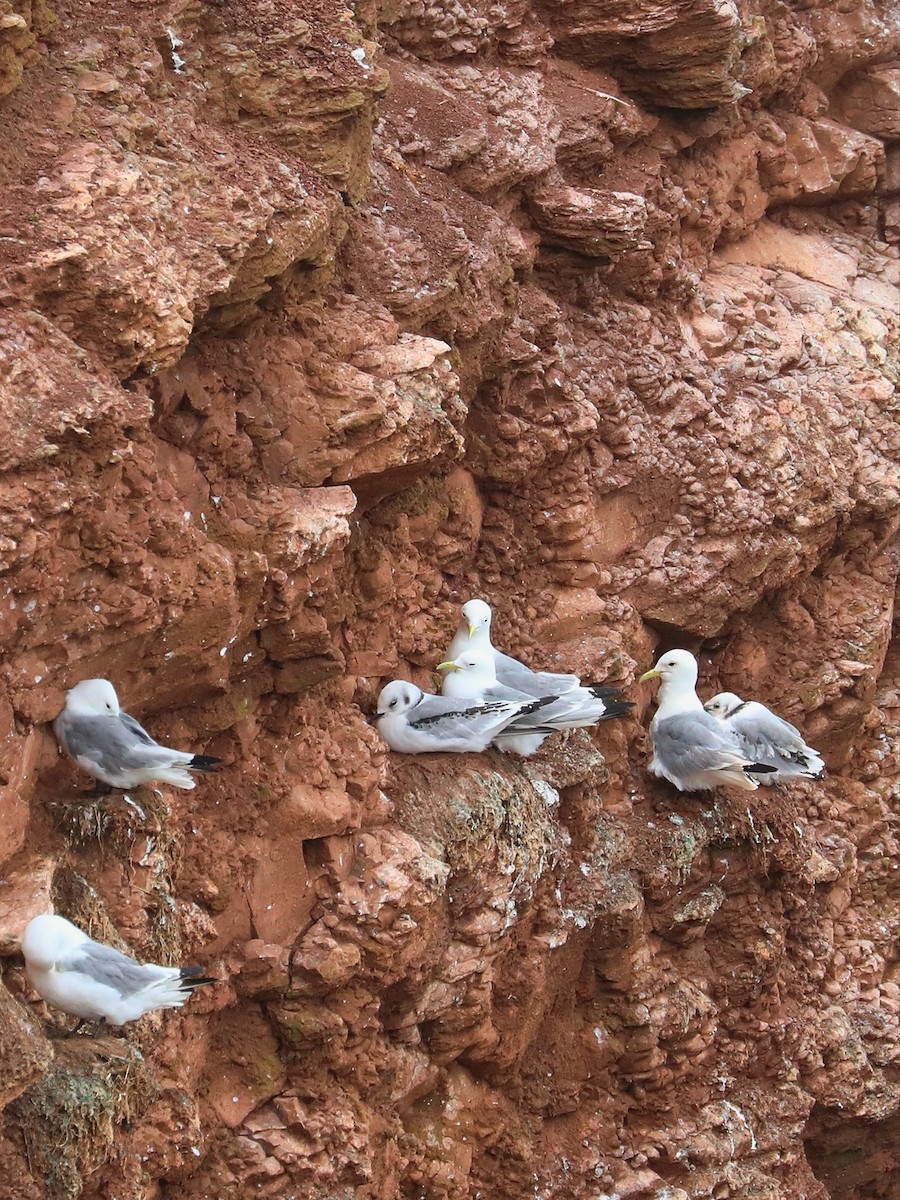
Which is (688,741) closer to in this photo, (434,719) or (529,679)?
(529,679)

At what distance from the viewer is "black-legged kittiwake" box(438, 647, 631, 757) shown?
625 cm

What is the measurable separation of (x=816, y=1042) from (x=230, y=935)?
12.5 feet

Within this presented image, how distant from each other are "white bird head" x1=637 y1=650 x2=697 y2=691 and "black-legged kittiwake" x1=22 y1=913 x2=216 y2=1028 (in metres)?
3.46

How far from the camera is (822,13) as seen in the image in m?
9.03

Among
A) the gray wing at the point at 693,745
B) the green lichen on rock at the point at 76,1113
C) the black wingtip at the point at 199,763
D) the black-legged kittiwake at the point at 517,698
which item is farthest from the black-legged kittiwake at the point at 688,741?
the green lichen on rock at the point at 76,1113

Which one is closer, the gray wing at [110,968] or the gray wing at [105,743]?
the gray wing at [110,968]

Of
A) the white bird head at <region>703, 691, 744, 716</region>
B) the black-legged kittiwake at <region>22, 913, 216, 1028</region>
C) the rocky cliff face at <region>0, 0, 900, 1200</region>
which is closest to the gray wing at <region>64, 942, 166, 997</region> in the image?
the black-legged kittiwake at <region>22, 913, 216, 1028</region>

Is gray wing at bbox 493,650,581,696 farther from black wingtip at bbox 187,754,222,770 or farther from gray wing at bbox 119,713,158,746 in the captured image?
gray wing at bbox 119,713,158,746

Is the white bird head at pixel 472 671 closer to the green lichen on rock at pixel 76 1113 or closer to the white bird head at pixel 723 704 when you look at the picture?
the white bird head at pixel 723 704

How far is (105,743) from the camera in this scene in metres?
4.46

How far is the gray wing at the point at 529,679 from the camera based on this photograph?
21.1ft

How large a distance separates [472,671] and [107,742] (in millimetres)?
2096

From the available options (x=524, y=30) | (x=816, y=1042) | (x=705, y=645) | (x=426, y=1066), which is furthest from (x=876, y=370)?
(x=426, y=1066)

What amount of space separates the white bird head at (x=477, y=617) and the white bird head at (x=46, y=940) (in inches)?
106
